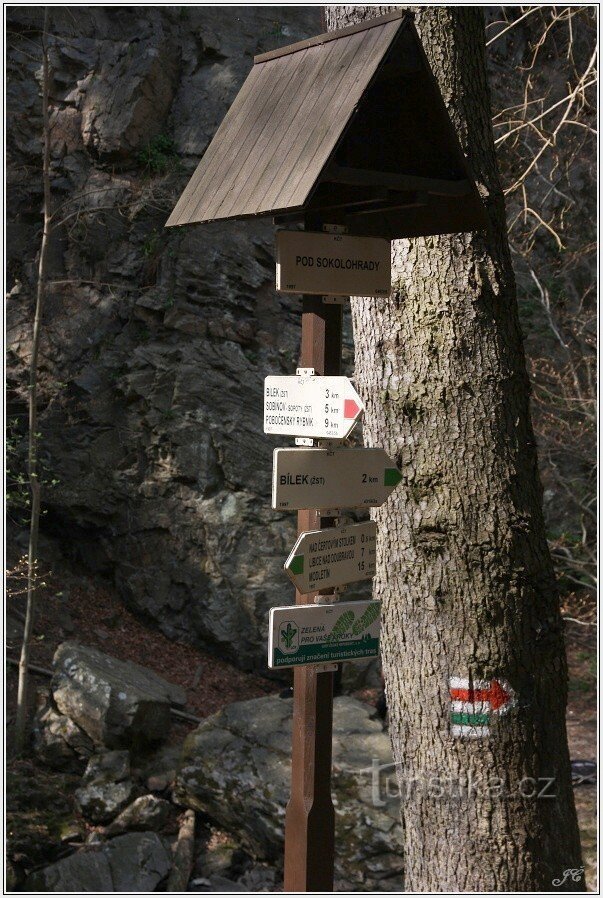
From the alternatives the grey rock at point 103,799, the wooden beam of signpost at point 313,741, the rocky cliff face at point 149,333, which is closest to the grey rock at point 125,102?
the rocky cliff face at point 149,333

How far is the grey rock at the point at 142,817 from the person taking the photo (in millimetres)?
7039

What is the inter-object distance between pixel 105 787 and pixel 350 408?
5780 millimetres

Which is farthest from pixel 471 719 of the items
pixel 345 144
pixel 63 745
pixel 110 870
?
pixel 63 745

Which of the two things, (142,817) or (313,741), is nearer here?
(313,741)

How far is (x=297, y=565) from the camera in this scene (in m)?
2.55

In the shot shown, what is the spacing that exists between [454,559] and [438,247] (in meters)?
1.18

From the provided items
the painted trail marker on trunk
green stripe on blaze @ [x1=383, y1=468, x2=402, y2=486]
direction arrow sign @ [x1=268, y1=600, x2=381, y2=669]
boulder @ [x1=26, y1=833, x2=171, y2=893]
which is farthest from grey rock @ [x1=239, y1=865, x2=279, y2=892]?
green stripe on blaze @ [x1=383, y1=468, x2=402, y2=486]

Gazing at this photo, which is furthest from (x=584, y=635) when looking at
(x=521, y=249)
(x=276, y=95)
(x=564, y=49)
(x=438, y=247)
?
(x=276, y=95)

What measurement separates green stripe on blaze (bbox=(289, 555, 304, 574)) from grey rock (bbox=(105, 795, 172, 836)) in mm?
5322

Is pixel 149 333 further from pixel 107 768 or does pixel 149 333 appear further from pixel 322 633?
pixel 322 633

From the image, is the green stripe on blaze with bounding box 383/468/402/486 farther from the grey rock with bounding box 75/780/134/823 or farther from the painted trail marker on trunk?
the grey rock with bounding box 75/780/134/823

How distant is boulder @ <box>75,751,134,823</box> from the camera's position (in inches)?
280

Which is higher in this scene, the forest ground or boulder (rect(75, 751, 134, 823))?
the forest ground

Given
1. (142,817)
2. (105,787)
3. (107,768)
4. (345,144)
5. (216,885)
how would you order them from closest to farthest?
(345,144) < (216,885) < (142,817) < (105,787) < (107,768)
